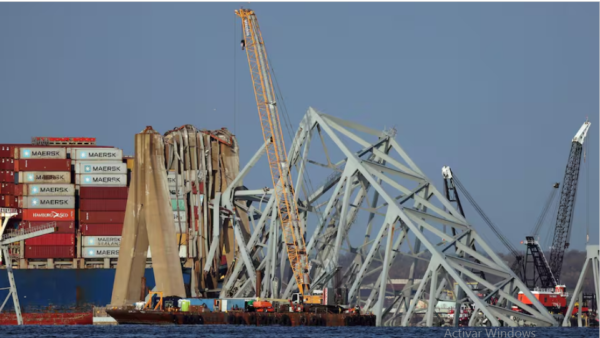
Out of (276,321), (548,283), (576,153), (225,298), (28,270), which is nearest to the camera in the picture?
(276,321)

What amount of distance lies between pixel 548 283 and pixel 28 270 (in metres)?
64.9

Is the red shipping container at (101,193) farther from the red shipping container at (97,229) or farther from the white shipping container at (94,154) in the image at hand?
the white shipping container at (94,154)

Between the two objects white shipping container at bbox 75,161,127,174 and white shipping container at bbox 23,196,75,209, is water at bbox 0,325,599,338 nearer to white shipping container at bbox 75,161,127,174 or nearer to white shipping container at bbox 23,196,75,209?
white shipping container at bbox 23,196,75,209

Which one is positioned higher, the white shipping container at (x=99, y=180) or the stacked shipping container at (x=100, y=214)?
the white shipping container at (x=99, y=180)

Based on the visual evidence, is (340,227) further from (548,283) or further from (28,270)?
(548,283)

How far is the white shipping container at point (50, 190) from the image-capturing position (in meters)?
123

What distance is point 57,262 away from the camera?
12356 centimetres

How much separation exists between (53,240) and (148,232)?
20.7m

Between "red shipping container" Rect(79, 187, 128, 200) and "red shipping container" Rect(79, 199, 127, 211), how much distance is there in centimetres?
42

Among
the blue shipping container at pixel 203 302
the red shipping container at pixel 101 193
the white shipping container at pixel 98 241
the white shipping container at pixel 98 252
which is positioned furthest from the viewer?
the red shipping container at pixel 101 193

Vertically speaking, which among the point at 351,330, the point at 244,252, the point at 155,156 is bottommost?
the point at 351,330

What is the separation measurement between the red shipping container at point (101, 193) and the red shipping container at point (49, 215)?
225cm

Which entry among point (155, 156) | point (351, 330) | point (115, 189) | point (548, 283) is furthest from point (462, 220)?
point (548, 283)


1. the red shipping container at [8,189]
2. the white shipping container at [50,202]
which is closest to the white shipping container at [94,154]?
the white shipping container at [50,202]
